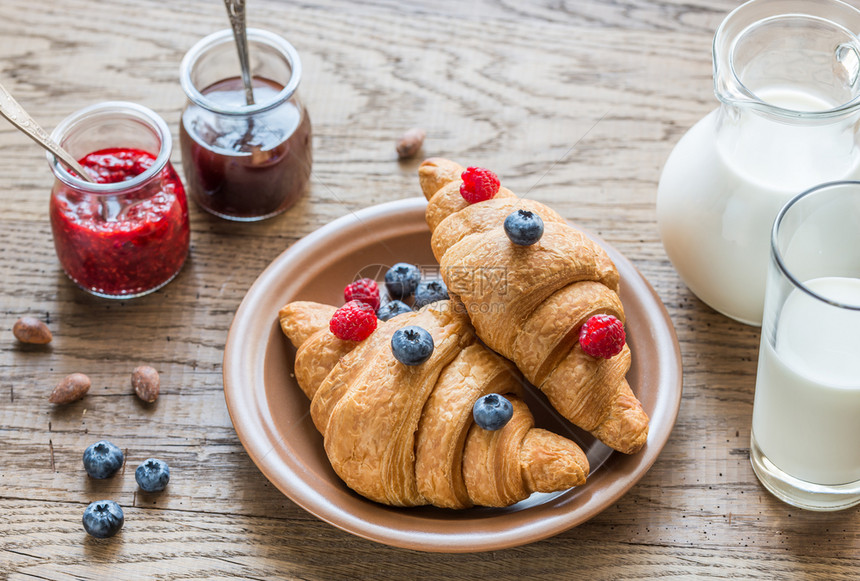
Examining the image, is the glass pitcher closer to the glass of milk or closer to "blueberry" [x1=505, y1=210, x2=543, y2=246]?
the glass of milk

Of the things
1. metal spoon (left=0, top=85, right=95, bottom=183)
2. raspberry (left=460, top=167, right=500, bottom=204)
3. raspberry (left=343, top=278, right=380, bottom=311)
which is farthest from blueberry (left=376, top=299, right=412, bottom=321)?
metal spoon (left=0, top=85, right=95, bottom=183)

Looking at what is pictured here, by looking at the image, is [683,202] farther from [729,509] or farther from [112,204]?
[112,204]

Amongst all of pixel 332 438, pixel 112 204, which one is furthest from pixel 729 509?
pixel 112 204

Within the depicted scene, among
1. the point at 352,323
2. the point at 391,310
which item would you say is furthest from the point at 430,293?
the point at 352,323

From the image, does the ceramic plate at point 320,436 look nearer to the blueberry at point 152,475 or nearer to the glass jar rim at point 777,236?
the blueberry at point 152,475

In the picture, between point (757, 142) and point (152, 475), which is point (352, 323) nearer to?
point (152, 475)
